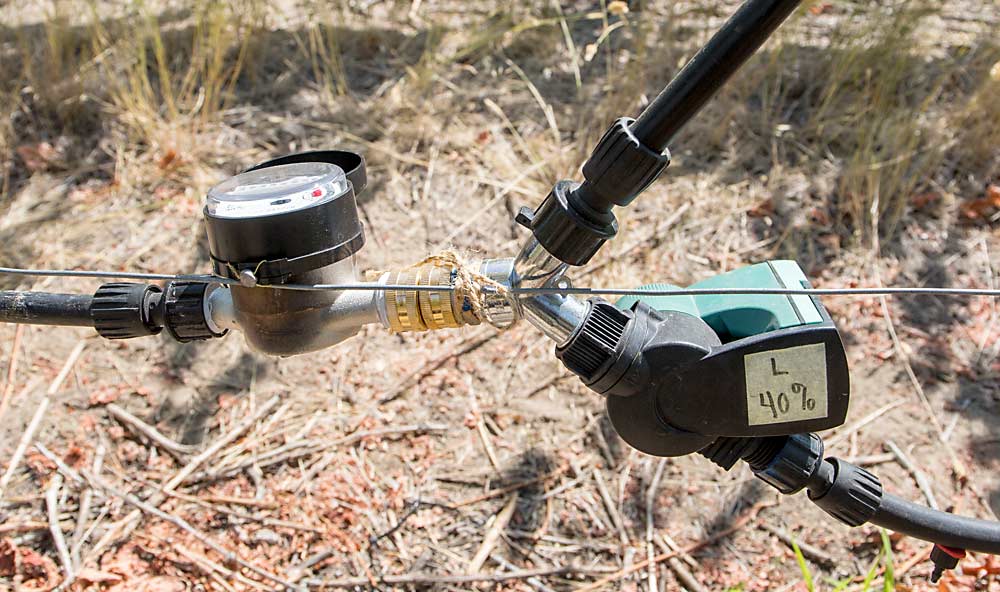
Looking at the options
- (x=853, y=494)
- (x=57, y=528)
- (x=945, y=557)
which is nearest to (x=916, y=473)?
(x=945, y=557)

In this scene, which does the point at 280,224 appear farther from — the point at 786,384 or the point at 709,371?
the point at 786,384

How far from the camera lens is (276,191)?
1.01 metres

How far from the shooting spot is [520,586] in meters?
1.86

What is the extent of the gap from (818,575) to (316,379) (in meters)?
1.39

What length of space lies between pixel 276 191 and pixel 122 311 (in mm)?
297

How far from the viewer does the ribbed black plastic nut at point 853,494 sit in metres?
1.14

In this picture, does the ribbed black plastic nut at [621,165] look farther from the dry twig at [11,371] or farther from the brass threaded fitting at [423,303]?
the dry twig at [11,371]

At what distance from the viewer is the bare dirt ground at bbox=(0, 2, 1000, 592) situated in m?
1.92

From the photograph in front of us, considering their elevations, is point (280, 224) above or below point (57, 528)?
above

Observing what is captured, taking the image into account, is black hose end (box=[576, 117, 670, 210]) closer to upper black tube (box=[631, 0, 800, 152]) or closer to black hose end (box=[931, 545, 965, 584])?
upper black tube (box=[631, 0, 800, 152])

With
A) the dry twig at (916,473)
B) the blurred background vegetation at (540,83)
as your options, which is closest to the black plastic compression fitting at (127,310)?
the blurred background vegetation at (540,83)

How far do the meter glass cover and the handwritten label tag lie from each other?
23.2 inches

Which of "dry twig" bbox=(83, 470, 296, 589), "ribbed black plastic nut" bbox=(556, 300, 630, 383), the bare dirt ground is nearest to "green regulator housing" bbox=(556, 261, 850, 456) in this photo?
"ribbed black plastic nut" bbox=(556, 300, 630, 383)

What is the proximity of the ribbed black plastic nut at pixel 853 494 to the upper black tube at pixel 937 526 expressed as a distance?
27 mm
